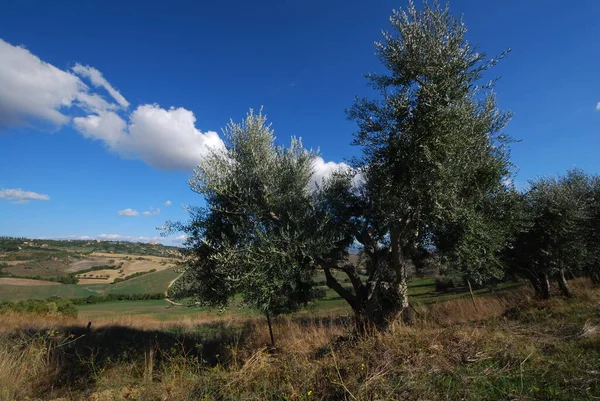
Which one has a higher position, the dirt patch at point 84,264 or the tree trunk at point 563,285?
the tree trunk at point 563,285

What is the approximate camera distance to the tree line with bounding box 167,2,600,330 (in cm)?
920

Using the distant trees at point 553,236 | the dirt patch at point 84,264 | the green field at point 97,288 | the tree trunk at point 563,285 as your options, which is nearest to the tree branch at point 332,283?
the distant trees at point 553,236

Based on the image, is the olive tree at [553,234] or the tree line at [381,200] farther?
the olive tree at [553,234]

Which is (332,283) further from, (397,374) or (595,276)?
(595,276)

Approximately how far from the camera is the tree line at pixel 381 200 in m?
9.20

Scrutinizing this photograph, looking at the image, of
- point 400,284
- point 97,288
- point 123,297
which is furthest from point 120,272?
point 400,284

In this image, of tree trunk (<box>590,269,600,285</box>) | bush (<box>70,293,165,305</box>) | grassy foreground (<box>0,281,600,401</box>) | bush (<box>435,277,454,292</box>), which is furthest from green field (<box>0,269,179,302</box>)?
tree trunk (<box>590,269,600,285</box>)

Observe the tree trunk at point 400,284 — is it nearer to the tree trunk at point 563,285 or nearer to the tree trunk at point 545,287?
the tree trunk at point 545,287

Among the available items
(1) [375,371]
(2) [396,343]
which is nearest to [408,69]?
(2) [396,343]

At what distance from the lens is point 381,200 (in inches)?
408

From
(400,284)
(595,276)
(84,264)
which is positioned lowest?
(84,264)

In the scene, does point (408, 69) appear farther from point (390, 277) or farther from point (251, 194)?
point (390, 277)

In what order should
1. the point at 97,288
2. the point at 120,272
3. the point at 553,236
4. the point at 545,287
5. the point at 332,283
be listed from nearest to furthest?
the point at 332,283
the point at 553,236
the point at 545,287
the point at 97,288
the point at 120,272

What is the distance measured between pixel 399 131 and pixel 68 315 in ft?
97.5
